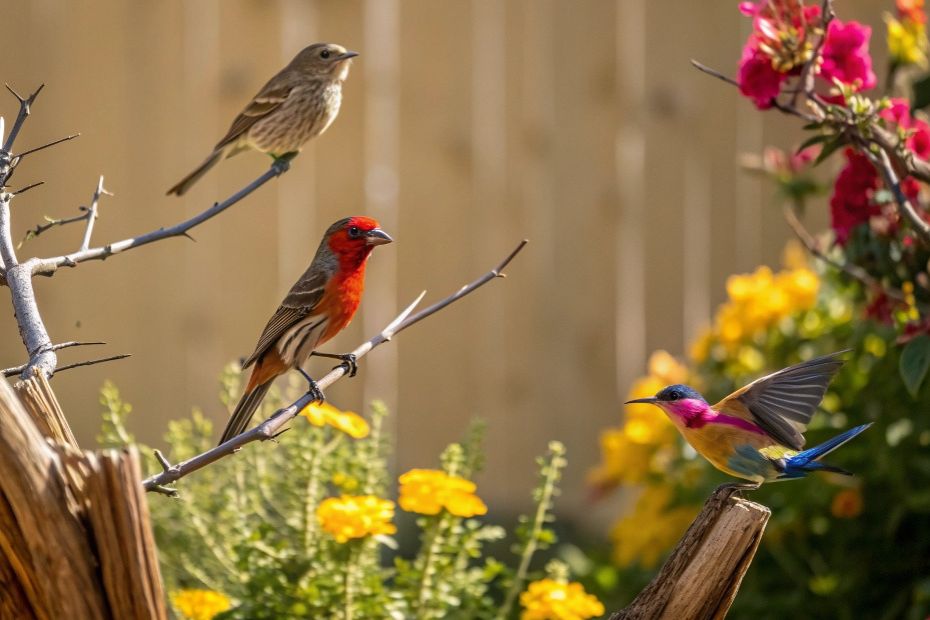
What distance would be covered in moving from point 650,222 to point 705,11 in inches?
29.0

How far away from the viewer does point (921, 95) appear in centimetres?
203

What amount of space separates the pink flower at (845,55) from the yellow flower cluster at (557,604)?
0.88 meters

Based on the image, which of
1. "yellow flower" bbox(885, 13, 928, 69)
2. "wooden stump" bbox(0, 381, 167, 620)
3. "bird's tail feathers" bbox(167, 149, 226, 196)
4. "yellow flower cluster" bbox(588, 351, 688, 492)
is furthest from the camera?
"yellow flower cluster" bbox(588, 351, 688, 492)

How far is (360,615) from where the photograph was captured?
179 centimetres

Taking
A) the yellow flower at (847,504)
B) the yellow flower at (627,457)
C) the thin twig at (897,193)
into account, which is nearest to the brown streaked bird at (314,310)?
the thin twig at (897,193)

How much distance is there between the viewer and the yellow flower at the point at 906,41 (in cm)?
216

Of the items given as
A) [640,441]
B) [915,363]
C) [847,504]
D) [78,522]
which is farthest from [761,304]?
[78,522]

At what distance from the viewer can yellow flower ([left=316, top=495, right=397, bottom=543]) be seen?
1702 mm

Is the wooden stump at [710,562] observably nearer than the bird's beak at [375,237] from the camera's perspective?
Yes

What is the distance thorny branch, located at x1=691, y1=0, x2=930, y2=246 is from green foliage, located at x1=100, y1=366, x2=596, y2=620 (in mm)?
618

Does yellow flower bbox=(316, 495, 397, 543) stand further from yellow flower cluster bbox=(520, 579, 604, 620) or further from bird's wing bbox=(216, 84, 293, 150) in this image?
bird's wing bbox=(216, 84, 293, 150)

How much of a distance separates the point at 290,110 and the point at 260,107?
0.12 m

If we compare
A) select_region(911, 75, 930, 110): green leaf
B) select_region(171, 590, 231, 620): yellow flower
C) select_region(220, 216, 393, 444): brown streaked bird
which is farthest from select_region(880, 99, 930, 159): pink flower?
select_region(171, 590, 231, 620): yellow flower

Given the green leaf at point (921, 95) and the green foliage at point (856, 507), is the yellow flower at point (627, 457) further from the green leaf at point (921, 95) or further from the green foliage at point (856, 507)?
the green leaf at point (921, 95)
